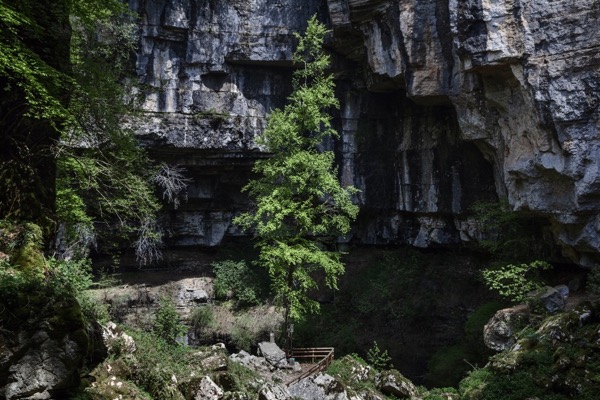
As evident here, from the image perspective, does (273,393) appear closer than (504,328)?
Yes

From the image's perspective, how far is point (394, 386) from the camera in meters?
12.2

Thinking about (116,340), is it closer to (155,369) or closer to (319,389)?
(155,369)

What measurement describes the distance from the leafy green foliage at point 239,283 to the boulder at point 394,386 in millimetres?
9298

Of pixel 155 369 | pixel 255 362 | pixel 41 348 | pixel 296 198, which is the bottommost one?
pixel 255 362

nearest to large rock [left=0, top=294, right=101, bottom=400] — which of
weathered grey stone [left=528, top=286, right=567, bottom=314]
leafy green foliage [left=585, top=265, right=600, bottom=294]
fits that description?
weathered grey stone [left=528, top=286, right=567, bottom=314]

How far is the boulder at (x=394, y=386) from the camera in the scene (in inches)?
480

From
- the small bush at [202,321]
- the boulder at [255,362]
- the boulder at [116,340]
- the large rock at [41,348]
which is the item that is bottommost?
the small bush at [202,321]

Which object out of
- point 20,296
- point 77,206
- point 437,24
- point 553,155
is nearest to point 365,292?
point 553,155

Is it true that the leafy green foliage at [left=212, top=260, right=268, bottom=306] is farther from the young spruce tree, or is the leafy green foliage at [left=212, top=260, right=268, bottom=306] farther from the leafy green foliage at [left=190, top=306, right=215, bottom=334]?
the young spruce tree

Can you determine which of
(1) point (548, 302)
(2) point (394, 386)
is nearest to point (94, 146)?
(2) point (394, 386)

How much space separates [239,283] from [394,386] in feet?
35.5

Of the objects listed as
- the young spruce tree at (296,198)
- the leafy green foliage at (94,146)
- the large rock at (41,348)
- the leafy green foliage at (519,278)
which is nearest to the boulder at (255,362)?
→ the young spruce tree at (296,198)

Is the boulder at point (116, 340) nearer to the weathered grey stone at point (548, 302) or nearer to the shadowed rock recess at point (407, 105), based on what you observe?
the weathered grey stone at point (548, 302)

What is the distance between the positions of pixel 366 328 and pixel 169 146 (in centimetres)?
1147
